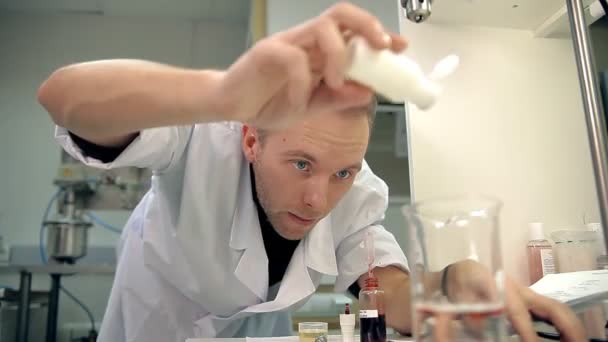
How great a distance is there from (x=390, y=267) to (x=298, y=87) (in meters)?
0.64

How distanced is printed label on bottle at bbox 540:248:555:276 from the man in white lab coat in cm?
26

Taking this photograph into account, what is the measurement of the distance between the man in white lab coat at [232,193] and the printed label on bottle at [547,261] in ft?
0.86

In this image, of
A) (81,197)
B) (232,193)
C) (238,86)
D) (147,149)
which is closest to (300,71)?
(238,86)

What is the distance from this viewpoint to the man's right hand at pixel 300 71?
38cm

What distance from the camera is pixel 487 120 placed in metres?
1.00

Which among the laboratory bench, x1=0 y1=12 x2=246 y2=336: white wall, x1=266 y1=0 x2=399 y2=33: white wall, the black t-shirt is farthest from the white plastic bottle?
x1=0 y1=12 x2=246 y2=336: white wall

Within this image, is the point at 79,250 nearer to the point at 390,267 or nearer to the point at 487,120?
the point at 390,267

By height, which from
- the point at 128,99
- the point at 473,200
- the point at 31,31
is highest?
the point at 31,31

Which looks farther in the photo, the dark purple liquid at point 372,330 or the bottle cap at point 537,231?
the bottle cap at point 537,231

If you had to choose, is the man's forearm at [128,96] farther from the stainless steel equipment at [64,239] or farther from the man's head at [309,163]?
the stainless steel equipment at [64,239]

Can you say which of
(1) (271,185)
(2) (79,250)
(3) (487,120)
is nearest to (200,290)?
(1) (271,185)

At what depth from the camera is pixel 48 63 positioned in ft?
9.18

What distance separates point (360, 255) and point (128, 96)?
0.64 meters

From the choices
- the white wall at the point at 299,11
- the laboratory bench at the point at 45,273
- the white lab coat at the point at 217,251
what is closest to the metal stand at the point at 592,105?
the white lab coat at the point at 217,251
